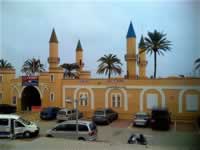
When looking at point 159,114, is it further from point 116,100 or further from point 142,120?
point 116,100

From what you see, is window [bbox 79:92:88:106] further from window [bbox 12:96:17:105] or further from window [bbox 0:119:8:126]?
window [bbox 0:119:8:126]

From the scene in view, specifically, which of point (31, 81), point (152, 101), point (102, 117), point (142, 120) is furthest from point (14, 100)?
point (142, 120)

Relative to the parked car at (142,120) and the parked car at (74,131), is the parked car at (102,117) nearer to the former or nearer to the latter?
the parked car at (142,120)

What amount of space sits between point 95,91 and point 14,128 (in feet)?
27.2

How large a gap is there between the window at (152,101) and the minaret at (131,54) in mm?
2485

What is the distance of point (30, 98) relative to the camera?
68.6 ft

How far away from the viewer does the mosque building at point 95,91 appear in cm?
1719

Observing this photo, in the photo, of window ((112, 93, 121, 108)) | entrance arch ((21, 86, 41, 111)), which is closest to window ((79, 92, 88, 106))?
window ((112, 93, 121, 108))

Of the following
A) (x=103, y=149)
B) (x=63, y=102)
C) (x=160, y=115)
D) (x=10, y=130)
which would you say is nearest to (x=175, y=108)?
(x=160, y=115)

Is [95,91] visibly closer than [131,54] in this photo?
Yes

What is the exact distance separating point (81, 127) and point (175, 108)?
8.27 meters

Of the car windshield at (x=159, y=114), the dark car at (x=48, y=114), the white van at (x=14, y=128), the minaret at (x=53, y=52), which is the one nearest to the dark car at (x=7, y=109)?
the dark car at (x=48, y=114)

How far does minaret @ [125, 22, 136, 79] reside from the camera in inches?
778

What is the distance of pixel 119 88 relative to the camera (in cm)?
1823
